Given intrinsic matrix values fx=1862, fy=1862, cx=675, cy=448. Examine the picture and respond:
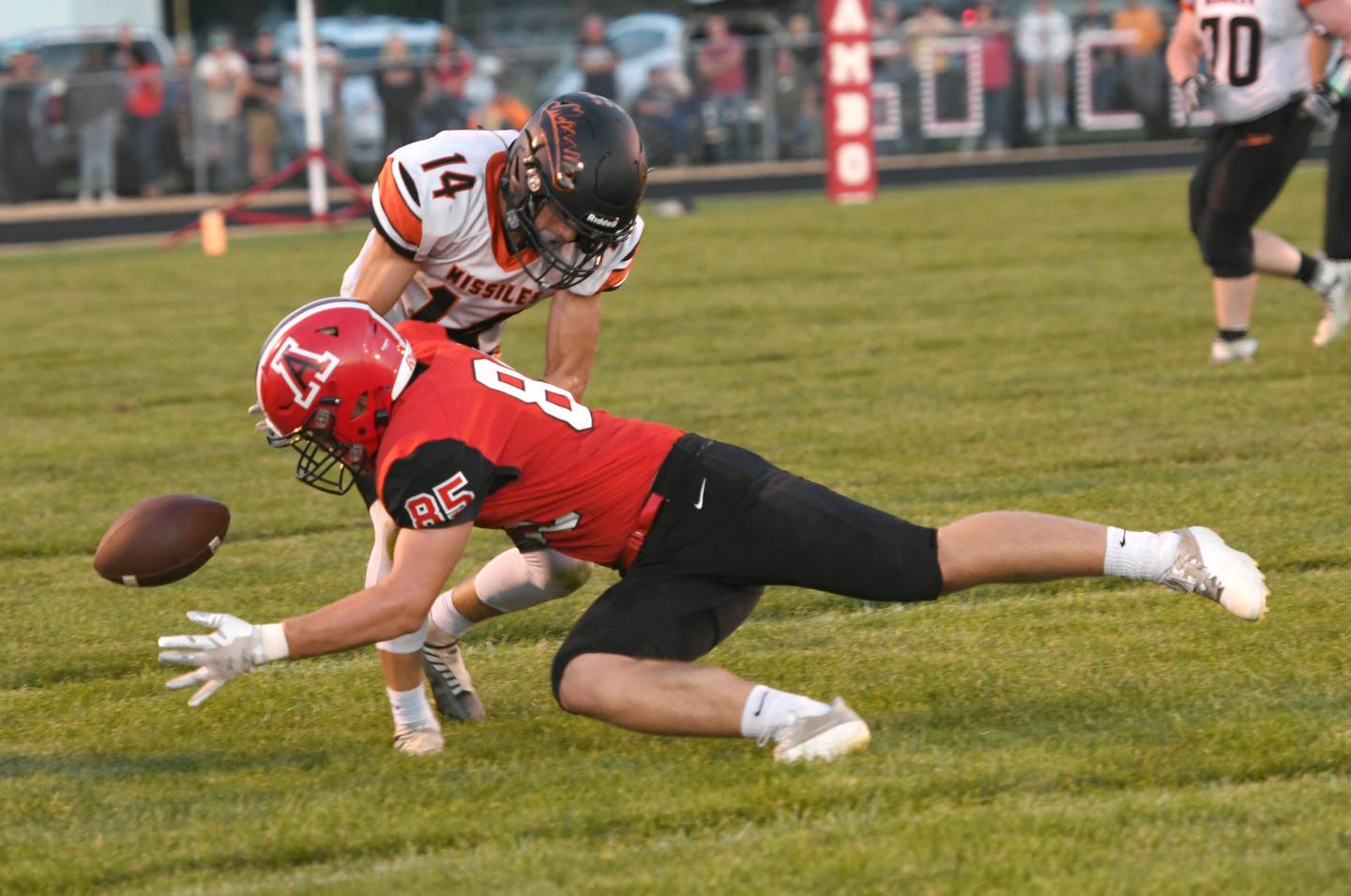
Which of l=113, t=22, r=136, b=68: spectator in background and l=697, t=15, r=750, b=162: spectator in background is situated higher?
l=113, t=22, r=136, b=68: spectator in background

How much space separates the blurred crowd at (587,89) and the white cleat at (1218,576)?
15396 mm

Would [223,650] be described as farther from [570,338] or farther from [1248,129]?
[1248,129]

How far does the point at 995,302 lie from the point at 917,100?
1158 centimetres

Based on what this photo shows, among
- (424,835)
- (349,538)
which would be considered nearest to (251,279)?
(349,538)

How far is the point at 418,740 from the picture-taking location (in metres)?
4.07

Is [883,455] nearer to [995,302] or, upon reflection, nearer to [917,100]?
[995,302]

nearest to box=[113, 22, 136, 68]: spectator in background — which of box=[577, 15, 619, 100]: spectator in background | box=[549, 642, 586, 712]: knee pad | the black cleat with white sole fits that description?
box=[577, 15, 619, 100]: spectator in background

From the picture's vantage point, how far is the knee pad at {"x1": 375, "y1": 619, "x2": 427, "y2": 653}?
13.3 ft

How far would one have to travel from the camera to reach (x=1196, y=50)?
852cm

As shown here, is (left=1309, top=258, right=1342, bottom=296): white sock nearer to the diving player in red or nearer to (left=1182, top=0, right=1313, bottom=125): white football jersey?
(left=1182, top=0, right=1313, bottom=125): white football jersey

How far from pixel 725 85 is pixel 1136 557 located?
58.8 ft

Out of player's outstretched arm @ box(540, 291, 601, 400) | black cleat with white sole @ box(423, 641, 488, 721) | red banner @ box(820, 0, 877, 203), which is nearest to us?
black cleat with white sole @ box(423, 641, 488, 721)

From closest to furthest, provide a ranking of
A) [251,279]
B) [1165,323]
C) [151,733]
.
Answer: [151,733] < [1165,323] < [251,279]

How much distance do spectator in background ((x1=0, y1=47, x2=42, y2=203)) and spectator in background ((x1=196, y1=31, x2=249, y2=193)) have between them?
5.74 feet
